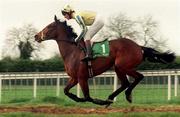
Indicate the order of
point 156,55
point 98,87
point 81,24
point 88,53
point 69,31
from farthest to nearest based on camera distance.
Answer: point 98,87, point 69,31, point 156,55, point 81,24, point 88,53

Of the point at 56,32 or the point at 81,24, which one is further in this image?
the point at 56,32

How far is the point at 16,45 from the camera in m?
42.8

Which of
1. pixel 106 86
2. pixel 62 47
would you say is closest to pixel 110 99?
pixel 62 47

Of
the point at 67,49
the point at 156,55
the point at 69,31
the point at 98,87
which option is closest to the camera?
the point at 67,49

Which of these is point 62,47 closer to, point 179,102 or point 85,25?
point 85,25

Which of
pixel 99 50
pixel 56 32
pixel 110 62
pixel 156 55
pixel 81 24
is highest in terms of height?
pixel 81 24

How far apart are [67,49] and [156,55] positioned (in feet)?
6.26

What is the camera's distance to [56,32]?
11172 mm

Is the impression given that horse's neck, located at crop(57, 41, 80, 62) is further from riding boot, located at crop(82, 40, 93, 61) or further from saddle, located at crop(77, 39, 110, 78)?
riding boot, located at crop(82, 40, 93, 61)

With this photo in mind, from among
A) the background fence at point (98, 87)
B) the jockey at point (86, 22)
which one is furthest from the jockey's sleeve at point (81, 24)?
the background fence at point (98, 87)

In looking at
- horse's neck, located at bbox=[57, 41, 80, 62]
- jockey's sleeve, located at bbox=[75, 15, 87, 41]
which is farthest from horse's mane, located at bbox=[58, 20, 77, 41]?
jockey's sleeve, located at bbox=[75, 15, 87, 41]

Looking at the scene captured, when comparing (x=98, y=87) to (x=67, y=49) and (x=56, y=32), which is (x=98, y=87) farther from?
(x=67, y=49)

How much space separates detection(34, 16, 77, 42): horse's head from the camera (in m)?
11.1

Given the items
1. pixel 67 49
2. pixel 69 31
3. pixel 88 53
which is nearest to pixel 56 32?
pixel 69 31
